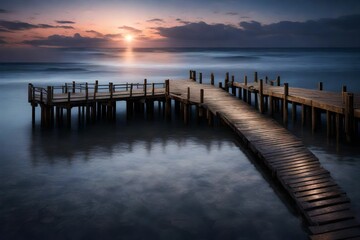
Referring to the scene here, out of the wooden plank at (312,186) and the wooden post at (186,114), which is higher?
the wooden post at (186,114)

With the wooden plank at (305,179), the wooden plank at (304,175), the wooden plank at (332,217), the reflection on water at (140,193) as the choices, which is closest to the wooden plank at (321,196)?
the reflection on water at (140,193)

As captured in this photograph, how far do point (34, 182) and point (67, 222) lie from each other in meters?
4.33

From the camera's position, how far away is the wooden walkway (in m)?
9.99

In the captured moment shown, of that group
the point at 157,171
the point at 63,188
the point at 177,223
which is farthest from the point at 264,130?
the point at 63,188

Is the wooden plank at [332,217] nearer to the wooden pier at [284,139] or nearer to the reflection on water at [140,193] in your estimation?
the wooden pier at [284,139]

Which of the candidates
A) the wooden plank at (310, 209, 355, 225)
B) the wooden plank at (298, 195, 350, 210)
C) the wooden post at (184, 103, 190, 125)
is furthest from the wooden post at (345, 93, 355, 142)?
the wooden post at (184, 103, 190, 125)

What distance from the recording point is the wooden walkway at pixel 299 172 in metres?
9.99

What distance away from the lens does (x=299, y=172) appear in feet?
43.4

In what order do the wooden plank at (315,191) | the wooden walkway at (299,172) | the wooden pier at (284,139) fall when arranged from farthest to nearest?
the wooden plank at (315,191), the wooden pier at (284,139), the wooden walkway at (299,172)

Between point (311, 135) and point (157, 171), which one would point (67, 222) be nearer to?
point (157, 171)

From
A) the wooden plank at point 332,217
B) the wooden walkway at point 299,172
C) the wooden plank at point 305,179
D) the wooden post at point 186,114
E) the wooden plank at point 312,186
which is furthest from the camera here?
the wooden post at point 186,114

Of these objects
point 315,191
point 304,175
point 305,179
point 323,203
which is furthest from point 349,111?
point 323,203

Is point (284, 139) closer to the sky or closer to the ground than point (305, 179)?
closer to the sky

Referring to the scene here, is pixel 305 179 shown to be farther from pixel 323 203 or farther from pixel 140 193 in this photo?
pixel 140 193
